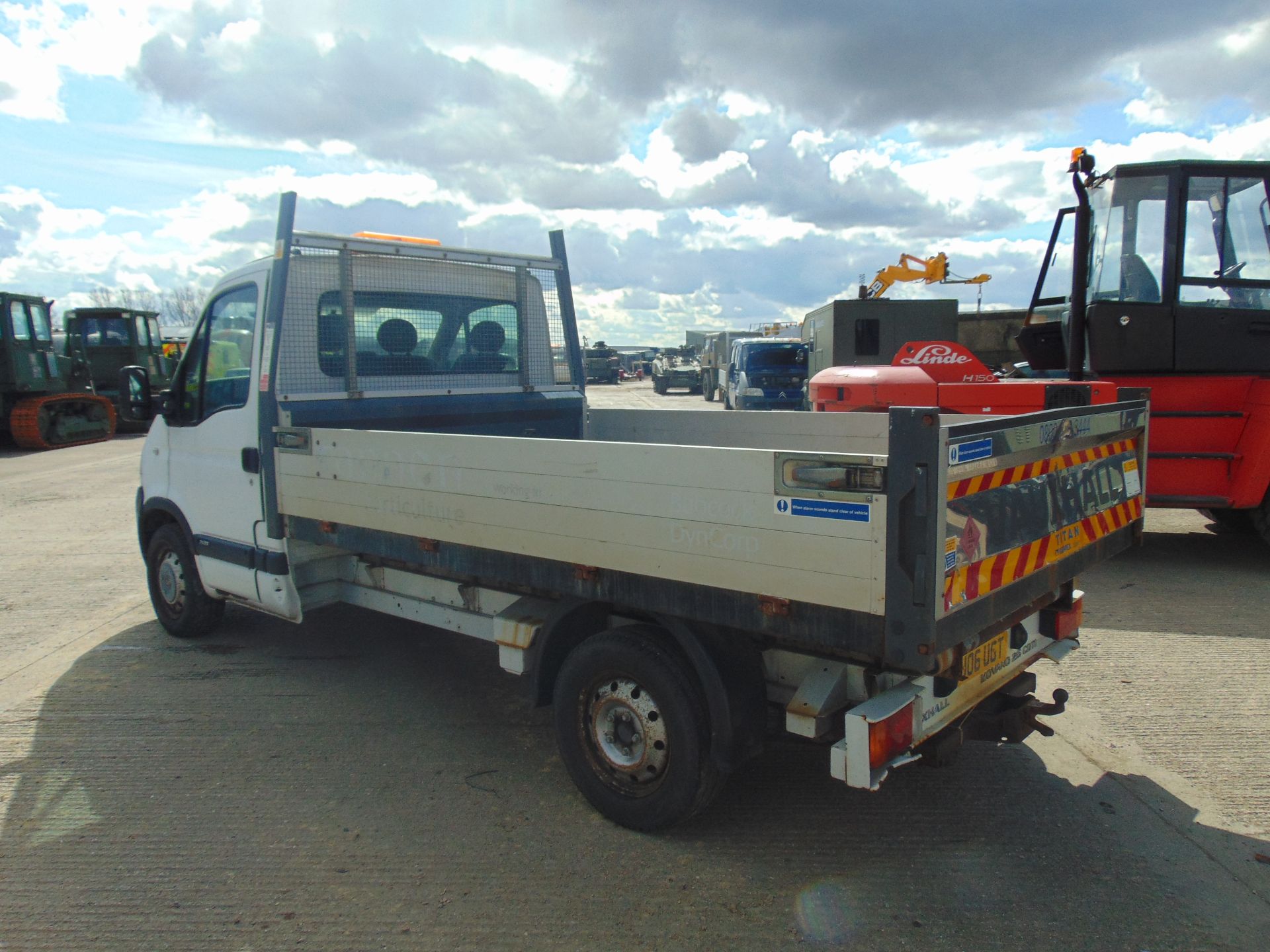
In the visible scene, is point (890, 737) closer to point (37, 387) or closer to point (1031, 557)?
point (1031, 557)

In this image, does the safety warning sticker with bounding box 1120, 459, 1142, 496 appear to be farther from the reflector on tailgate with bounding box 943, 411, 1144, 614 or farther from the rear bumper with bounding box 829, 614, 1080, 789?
the rear bumper with bounding box 829, 614, 1080, 789

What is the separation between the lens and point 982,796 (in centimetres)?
379

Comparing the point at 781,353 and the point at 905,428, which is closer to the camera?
the point at 905,428

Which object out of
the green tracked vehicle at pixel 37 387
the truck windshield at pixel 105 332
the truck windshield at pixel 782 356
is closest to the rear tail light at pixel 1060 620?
the truck windshield at pixel 782 356

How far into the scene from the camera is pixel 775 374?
22812 millimetres

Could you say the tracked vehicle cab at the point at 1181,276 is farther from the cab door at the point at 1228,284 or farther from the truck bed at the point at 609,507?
the truck bed at the point at 609,507

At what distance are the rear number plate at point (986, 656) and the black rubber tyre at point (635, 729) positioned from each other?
0.94m

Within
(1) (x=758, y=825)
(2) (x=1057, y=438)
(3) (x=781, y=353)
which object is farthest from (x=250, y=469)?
(3) (x=781, y=353)

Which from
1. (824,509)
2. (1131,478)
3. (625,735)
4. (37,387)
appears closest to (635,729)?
(625,735)

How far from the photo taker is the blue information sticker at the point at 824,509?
8.65 feet

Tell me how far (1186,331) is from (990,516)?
553 centimetres

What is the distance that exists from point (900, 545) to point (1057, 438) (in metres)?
1.09

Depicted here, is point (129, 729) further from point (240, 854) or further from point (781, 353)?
point (781, 353)

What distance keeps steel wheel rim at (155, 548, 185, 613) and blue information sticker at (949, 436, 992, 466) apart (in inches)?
200
